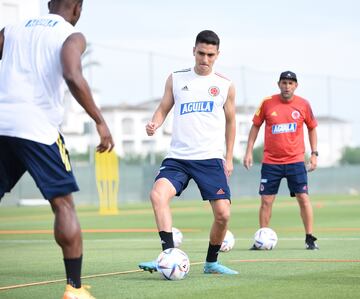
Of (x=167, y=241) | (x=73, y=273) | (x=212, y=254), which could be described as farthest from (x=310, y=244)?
(x=73, y=273)

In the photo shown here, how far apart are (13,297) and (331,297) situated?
7.97 feet

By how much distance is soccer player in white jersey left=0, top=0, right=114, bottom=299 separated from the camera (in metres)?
7.22

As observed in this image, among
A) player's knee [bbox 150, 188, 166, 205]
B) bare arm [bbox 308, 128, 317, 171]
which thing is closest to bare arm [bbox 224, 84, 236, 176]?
player's knee [bbox 150, 188, 166, 205]

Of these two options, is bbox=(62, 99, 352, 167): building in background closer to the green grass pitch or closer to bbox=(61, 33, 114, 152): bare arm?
the green grass pitch

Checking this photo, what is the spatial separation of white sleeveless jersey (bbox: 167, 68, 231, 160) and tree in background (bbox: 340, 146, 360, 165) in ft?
125

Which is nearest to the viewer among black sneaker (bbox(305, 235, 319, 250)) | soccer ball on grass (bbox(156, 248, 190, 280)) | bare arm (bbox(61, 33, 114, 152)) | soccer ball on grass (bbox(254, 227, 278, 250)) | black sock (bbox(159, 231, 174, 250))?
bare arm (bbox(61, 33, 114, 152))

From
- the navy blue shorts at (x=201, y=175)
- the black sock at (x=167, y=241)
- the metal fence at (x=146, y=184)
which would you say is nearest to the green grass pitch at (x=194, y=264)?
the black sock at (x=167, y=241)

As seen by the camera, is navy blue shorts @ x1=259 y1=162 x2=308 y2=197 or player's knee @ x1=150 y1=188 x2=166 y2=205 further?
navy blue shorts @ x1=259 y1=162 x2=308 y2=197

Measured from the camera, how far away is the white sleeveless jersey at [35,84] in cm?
728

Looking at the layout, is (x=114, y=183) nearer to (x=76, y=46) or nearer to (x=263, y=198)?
(x=263, y=198)

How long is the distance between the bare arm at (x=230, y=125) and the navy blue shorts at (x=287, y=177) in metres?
3.69

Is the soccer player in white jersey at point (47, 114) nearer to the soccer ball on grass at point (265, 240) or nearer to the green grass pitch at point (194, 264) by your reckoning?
the green grass pitch at point (194, 264)

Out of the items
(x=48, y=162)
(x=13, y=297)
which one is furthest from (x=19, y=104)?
(x=13, y=297)

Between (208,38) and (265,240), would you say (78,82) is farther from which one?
(265,240)
